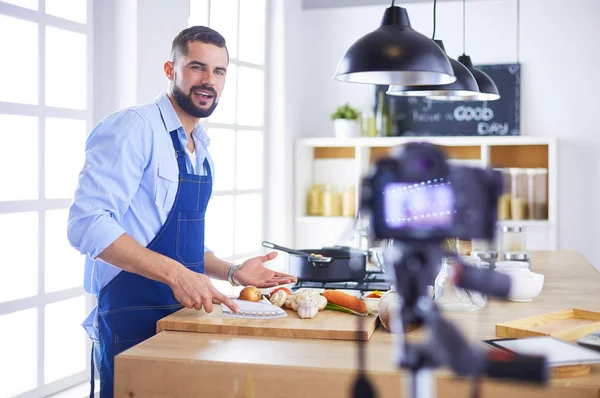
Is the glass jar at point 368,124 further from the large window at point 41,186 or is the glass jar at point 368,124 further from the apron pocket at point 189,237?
the apron pocket at point 189,237

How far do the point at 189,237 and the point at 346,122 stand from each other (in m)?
3.21

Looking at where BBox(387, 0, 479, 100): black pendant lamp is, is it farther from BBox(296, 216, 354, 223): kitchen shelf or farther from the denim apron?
BBox(296, 216, 354, 223): kitchen shelf

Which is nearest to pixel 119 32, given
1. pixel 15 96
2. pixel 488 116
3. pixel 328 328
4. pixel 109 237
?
pixel 15 96

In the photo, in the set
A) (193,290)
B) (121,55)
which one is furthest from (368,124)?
(193,290)

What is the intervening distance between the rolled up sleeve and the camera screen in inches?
54.5

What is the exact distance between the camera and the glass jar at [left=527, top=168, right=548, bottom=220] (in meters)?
5.20

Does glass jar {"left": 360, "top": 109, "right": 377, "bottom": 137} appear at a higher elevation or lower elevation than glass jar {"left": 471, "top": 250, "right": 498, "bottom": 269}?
higher

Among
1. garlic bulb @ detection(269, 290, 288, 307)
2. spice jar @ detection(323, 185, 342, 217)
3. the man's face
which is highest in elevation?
the man's face

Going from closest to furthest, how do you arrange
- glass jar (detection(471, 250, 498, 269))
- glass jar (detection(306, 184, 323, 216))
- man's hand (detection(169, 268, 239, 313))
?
man's hand (detection(169, 268, 239, 313)), glass jar (detection(471, 250, 498, 269)), glass jar (detection(306, 184, 323, 216))

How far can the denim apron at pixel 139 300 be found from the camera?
2.30 metres

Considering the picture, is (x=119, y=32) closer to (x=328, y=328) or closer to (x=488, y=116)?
(x=328, y=328)

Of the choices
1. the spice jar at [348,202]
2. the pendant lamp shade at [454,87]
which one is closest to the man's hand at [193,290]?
the pendant lamp shade at [454,87]

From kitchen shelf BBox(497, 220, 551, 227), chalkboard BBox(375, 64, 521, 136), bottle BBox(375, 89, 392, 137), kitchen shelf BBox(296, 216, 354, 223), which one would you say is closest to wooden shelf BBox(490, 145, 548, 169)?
chalkboard BBox(375, 64, 521, 136)

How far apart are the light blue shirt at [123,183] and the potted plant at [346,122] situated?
313 centimetres
